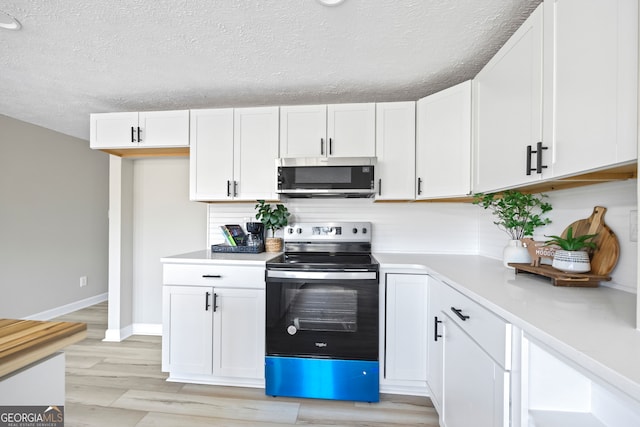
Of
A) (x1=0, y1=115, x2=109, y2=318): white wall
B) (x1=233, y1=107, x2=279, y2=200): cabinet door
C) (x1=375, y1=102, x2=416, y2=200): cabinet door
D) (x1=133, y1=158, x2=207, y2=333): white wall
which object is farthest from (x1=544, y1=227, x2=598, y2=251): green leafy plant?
(x1=0, y1=115, x2=109, y2=318): white wall

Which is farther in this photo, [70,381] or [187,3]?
[70,381]

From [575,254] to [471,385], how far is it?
75cm

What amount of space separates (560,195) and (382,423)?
1.71m

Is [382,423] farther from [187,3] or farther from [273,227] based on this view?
[187,3]

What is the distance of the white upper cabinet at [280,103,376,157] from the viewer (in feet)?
7.77

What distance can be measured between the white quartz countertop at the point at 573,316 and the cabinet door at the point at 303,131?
1.34 meters

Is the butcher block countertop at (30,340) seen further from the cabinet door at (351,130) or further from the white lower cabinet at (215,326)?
the cabinet door at (351,130)

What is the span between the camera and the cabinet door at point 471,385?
1.04 meters

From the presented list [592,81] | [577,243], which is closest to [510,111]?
[592,81]

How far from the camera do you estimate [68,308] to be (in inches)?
148

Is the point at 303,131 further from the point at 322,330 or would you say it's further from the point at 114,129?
the point at 114,129

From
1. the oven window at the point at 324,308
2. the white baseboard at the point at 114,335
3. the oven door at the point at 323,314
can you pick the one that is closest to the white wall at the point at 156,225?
the white baseboard at the point at 114,335

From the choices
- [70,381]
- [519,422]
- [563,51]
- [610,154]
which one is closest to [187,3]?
[563,51]

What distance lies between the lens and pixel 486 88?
5.83 ft
